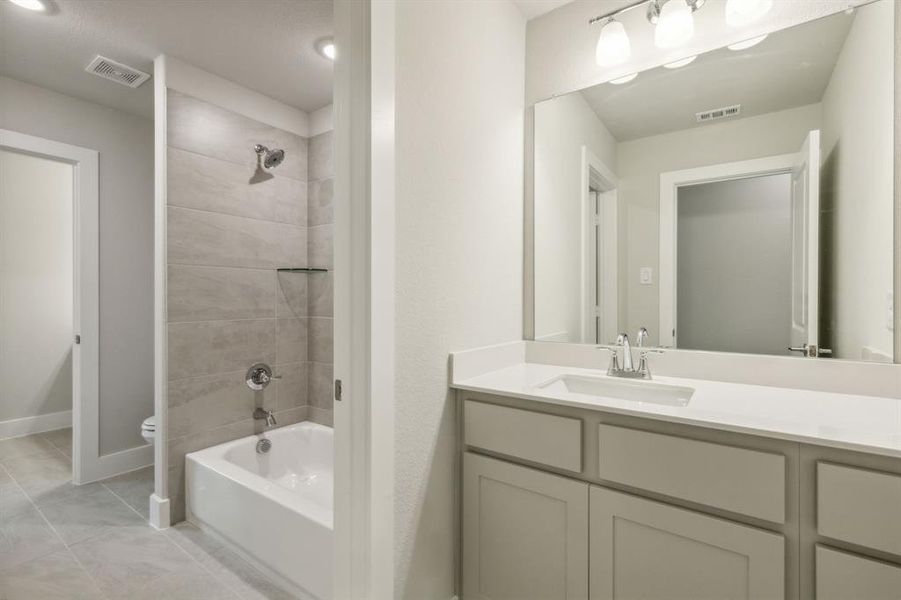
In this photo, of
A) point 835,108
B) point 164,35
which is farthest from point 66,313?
point 835,108

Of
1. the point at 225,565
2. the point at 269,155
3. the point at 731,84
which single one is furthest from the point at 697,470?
the point at 269,155

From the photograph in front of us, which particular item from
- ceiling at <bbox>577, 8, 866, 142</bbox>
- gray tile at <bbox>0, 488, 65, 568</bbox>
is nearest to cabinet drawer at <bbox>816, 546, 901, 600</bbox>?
ceiling at <bbox>577, 8, 866, 142</bbox>

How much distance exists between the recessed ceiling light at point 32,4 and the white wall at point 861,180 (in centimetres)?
301

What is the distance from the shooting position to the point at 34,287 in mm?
3807

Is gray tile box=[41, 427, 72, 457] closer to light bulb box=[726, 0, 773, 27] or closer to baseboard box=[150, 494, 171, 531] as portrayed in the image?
baseboard box=[150, 494, 171, 531]

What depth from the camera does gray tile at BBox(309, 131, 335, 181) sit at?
2.78m

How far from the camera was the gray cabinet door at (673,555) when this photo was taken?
1.01 metres

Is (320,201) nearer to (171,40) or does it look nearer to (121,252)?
(171,40)

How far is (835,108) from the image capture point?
1382 mm

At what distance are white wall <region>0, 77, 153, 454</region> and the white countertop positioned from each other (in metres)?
2.53

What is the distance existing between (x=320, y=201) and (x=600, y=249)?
1.83 metres

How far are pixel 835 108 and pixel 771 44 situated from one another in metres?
0.31

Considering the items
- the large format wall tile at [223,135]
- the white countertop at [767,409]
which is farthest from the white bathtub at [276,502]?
the large format wall tile at [223,135]

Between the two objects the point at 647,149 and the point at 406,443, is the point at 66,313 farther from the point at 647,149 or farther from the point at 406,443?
the point at 647,149
